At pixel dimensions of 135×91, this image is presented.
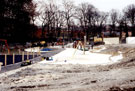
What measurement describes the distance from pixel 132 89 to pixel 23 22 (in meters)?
46.1

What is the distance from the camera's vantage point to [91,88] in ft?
27.1

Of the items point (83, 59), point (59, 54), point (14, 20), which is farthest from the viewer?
point (14, 20)

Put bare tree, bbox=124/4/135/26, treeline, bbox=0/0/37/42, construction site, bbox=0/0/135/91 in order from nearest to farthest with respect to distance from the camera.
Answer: construction site, bbox=0/0/135/91 → treeline, bbox=0/0/37/42 → bare tree, bbox=124/4/135/26

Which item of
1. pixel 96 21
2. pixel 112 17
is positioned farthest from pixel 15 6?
pixel 112 17

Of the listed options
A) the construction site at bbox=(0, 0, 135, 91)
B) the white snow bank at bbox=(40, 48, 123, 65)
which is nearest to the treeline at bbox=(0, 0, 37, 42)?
the construction site at bbox=(0, 0, 135, 91)

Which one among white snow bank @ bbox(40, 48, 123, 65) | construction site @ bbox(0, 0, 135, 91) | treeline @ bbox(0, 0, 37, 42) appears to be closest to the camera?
construction site @ bbox(0, 0, 135, 91)

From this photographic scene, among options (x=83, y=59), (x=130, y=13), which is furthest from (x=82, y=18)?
(x=83, y=59)

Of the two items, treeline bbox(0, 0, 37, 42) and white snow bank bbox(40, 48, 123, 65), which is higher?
treeline bbox(0, 0, 37, 42)

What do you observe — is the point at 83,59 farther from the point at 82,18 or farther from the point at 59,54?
the point at 82,18

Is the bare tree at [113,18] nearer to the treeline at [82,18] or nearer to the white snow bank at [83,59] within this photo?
the treeline at [82,18]

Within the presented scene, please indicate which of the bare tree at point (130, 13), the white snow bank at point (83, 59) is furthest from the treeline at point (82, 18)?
the white snow bank at point (83, 59)

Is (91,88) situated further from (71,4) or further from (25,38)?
(71,4)

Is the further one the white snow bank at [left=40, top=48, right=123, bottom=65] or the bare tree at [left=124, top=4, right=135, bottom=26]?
the bare tree at [left=124, top=4, right=135, bottom=26]

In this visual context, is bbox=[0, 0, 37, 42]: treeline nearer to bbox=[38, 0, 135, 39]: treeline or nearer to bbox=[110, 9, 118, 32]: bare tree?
bbox=[38, 0, 135, 39]: treeline
